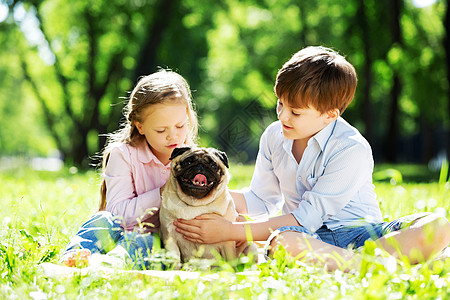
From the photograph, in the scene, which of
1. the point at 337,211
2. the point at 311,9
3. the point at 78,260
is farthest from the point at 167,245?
the point at 311,9

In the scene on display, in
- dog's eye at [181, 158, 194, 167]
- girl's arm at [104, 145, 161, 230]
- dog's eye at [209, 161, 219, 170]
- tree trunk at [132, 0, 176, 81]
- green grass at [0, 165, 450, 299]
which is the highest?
tree trunk at [132, 0, 176, 81]

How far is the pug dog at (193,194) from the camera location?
3.05m

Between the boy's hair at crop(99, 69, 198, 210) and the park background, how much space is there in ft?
23.7

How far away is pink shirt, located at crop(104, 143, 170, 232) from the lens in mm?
3426

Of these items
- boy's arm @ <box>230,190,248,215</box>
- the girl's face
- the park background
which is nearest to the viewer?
the girl's face

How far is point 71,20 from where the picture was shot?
18.6 m

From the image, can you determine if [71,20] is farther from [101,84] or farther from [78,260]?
[78,260]

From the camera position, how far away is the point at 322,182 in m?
3.29

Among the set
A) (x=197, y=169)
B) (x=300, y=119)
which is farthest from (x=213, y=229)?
(x=300, y=119)

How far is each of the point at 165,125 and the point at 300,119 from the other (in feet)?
3.20

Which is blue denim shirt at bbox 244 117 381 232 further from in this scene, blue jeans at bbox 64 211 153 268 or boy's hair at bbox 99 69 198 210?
blue jeans at bbox 64 211 153 268

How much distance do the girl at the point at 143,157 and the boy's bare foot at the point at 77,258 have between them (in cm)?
24

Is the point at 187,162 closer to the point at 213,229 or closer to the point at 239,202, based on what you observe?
the point at 213,229

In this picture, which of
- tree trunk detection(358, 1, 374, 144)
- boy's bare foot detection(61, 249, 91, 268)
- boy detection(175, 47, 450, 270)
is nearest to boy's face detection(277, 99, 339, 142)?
boy detection(175, 47, 450, 270)
